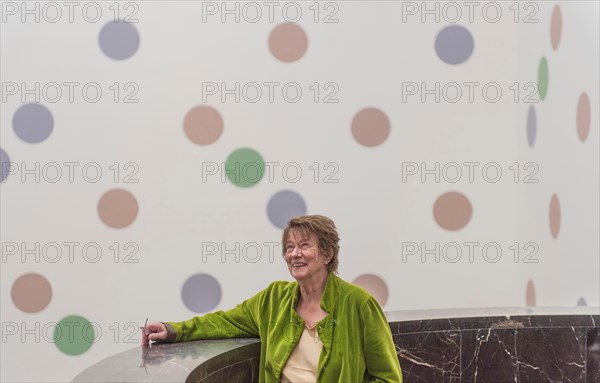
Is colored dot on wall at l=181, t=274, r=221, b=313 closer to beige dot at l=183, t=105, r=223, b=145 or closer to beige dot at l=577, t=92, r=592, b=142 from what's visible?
beige dot at l=183, t=105, r=223, b=145

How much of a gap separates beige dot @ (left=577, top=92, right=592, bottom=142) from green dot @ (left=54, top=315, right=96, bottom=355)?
8.25 ft

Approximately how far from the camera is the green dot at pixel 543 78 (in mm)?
3752

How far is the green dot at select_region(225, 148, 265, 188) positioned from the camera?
3576 mm

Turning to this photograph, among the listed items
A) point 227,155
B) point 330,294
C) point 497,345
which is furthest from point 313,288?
point 227,155

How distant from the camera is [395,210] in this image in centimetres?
364

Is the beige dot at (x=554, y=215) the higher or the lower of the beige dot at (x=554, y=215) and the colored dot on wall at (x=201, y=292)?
the higher

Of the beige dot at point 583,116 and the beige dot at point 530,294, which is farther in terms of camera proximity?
the beige dot at point 583,116

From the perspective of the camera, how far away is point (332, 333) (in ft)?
7.82

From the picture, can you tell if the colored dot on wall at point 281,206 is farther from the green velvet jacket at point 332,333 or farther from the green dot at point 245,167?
the green velvet jacket at point 332,333

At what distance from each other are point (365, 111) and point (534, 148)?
32.5 inches

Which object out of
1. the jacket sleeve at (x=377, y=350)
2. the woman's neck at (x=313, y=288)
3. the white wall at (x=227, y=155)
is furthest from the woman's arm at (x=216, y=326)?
the white wall at (x=227, y=155)

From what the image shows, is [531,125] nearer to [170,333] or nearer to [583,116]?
[583,116]

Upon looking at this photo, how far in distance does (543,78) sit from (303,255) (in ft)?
6.32

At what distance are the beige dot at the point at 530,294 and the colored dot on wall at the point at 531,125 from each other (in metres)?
0.65
